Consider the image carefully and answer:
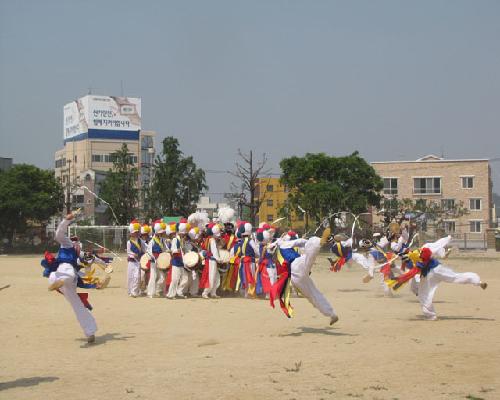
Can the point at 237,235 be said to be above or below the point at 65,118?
below

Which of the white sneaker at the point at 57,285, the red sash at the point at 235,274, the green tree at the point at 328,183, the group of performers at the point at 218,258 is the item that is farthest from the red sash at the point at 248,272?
the green tree at the point at 328,183

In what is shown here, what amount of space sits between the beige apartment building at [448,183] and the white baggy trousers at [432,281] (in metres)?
47.2

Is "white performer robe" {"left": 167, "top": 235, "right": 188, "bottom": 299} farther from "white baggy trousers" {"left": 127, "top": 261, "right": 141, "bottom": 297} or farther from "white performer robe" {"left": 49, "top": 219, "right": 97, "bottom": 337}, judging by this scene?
"white performer robe" {"left": 49, "top": 219, "right": 97, "bottom": 337}

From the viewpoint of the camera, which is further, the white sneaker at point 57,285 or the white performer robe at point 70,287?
the white performer robe at point 70,287

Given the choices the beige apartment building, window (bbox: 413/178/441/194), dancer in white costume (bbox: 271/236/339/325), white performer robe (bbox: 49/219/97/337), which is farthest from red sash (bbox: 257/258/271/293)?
window (bbox: 413/178/441/194)

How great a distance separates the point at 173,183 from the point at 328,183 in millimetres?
11409

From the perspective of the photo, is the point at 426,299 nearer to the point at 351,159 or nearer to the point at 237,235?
the point at 237,235

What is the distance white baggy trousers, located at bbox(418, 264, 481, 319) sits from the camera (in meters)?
12.0

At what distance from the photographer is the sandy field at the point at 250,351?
23.6 ft

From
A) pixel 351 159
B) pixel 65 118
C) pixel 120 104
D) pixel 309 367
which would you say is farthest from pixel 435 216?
pixel 65 118

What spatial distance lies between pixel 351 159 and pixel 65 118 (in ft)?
201

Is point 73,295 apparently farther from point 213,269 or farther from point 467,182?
point 467,182

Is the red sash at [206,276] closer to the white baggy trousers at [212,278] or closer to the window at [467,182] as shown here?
the white baggy trousers at [212,278]

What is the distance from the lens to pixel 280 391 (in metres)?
7.05
